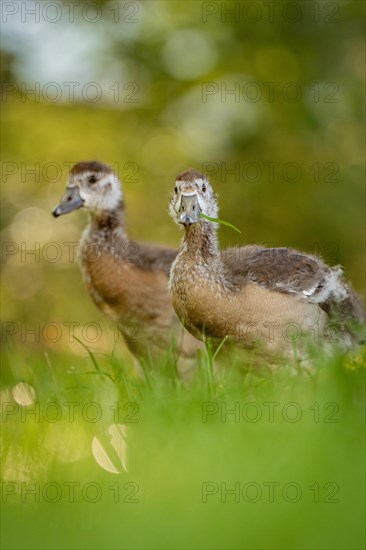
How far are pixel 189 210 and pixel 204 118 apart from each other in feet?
35.9

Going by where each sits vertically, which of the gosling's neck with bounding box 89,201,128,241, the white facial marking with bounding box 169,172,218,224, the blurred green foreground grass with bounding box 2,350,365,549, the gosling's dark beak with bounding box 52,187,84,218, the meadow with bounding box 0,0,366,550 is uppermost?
the meadow with bounding box 0,0,366,550

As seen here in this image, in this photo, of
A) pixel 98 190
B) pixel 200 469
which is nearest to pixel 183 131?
pixel 98 190

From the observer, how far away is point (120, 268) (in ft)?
27.6

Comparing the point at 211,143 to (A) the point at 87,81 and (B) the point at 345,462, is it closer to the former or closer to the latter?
(A) the point at 87,81

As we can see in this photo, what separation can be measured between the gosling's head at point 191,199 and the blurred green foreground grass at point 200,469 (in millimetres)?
1332

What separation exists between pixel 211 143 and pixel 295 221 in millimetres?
2057

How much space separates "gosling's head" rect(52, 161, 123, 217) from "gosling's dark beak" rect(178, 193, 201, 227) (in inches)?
116

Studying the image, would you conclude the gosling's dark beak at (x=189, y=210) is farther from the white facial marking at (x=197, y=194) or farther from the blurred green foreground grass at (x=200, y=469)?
the blurred green foreground grass at (x=200, y=469)

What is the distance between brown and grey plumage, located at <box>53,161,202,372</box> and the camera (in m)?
8.23

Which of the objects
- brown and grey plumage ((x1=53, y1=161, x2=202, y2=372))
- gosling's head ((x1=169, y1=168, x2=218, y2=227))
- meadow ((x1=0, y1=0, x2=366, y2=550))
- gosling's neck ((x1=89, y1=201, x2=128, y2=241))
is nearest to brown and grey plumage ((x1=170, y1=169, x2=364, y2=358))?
gosling's head ((x1=169, y1=168, x2=218, y2=227))

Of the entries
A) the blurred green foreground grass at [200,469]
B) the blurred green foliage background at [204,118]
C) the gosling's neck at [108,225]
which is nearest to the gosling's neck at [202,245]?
the blurred green foreground grass at [200,469]

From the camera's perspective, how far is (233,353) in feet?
19.2

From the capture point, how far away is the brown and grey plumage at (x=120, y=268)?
8.23 meters

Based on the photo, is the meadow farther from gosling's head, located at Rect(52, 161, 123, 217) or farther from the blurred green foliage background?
gosling's head, located at Rect(52, 161, 123, 217)
